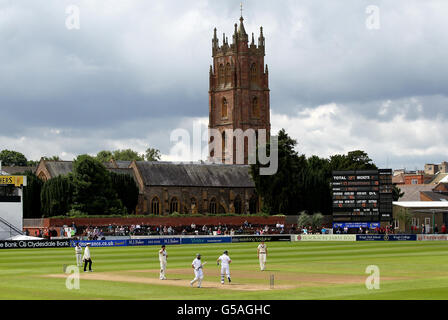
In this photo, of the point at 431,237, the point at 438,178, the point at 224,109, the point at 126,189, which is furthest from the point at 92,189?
the point at 438,178

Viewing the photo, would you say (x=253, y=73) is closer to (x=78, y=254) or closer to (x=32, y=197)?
(x=32, y=197)

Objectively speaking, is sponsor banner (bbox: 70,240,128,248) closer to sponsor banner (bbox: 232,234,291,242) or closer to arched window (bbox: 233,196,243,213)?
sponsor banner (bbox: 232,234,291,242)

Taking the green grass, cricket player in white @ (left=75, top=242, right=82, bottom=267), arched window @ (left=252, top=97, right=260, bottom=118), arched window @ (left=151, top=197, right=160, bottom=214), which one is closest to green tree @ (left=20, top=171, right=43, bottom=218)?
arched window @ (left=151, top=197, right=160, bottom=214)

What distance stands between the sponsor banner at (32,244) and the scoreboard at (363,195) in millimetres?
35190

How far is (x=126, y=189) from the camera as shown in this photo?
4264 inches

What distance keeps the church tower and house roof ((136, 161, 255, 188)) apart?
83.6 feet

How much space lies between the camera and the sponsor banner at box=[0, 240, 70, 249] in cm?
6581

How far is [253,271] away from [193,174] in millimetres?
81000

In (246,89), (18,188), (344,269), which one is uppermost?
(246,89)

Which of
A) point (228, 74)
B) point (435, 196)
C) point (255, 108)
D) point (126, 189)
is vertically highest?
point (228, 74)
